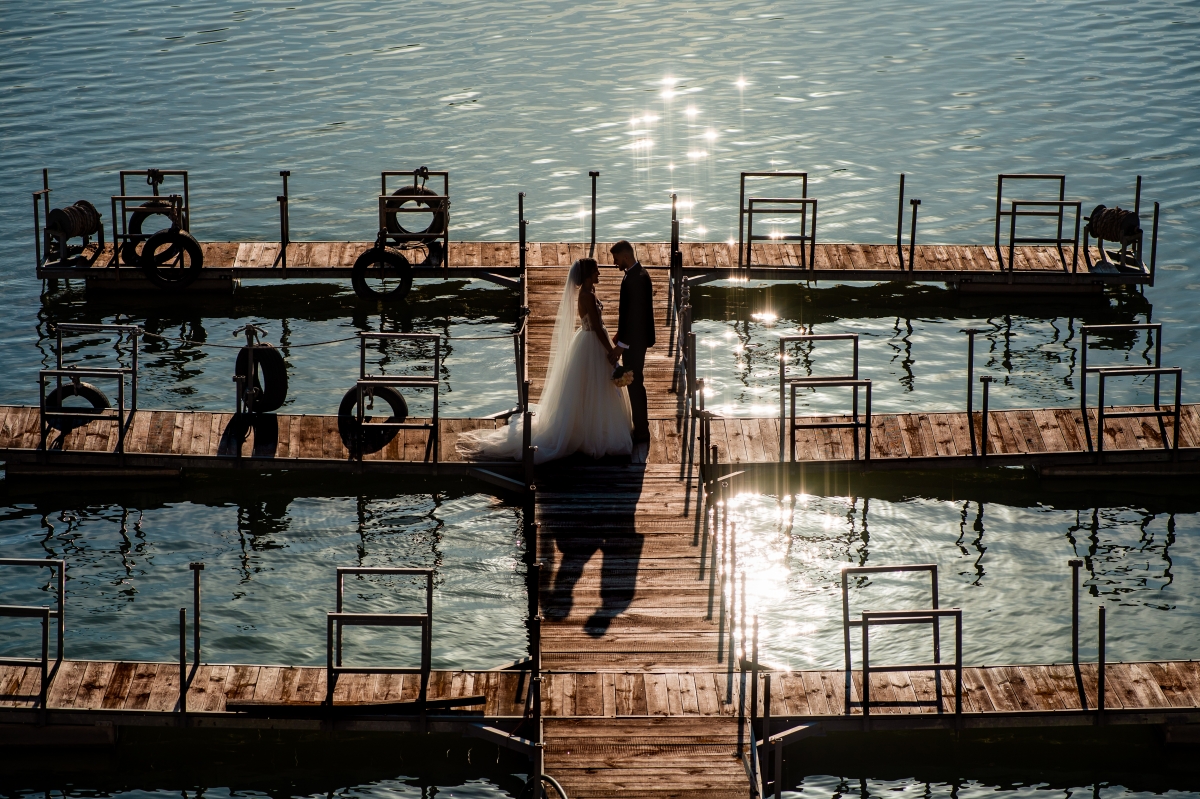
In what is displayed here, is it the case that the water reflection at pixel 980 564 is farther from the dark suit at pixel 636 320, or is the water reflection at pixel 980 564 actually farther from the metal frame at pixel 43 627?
the metal frame at pixel 43 627

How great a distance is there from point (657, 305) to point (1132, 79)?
72.3 ft

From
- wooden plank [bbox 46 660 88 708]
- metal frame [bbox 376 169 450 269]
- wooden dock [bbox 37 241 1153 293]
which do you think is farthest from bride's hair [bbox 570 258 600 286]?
metal frame [bbox 376 169 450 269]

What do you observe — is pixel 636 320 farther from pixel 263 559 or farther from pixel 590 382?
pixel 263 559

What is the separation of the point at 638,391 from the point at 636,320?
1058 mm

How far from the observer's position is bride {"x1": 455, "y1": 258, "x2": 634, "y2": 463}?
17812 millimetres

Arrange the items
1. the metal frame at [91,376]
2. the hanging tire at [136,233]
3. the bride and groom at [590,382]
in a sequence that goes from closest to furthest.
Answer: the bride and groom at [590,382], the metal frame at [91,376], the hanging tire at [136,233]

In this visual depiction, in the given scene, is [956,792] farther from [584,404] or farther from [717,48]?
[717,48]

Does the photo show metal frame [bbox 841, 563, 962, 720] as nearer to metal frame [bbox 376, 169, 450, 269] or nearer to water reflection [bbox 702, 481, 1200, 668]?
water reflection [bbox 702, 481, 1200, 668]

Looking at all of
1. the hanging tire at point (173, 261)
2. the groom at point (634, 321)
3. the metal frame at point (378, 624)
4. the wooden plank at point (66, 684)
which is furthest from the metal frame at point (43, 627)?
the hanging tire at point (173, 261)

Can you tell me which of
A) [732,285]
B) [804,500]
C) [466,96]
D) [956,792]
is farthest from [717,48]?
[956,792]

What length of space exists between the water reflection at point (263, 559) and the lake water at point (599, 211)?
0.05 m

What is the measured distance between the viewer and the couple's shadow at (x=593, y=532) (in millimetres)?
15375

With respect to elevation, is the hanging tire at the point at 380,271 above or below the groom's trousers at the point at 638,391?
above

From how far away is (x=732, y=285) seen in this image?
2853cm
